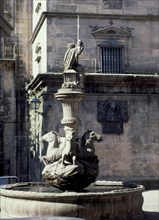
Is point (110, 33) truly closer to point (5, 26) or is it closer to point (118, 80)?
point (118, 80)

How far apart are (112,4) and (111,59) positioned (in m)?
2.50

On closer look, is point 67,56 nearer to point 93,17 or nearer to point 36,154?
point 93,17

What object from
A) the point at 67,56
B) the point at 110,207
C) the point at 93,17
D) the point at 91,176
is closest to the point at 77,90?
the point at 67,56

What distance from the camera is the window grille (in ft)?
72.5

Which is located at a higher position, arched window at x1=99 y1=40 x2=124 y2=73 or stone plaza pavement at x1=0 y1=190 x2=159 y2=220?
arched window at x1=99 y1=40 x2=124 y2=73

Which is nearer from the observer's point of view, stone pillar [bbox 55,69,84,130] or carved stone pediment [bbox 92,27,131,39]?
stone pillar [bbox 55,69,84,130]

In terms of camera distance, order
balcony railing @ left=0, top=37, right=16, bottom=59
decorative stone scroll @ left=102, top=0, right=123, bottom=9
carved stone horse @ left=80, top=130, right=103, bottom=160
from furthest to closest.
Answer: balcony railing @ left=0, top=37, right=16, bottom=59 → decorative stone scroll @ left=102, top=0, right=123, bottom=9 → carved stone horse @ left=80, top=130, right=103, bottom=160

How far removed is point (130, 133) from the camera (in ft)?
70.3

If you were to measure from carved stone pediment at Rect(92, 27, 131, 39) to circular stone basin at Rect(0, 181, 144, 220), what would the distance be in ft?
38.0

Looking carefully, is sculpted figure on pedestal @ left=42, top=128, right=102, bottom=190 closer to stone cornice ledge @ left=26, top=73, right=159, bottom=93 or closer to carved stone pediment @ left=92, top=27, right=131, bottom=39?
stone cornice ledge @ left=26, top=73, right=159, bottom=93

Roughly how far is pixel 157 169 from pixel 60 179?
10.6 meters

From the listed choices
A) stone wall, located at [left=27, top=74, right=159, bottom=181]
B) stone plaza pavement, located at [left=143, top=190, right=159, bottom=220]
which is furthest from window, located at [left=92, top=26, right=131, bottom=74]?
stone plaza pavement, located at [left=143, top=190, right=159, bottom=220]

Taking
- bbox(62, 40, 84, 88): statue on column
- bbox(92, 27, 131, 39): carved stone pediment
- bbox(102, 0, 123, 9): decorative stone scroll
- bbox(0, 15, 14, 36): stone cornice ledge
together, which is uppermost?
bbox(0, 15, 14, 36): stone cornice ledge

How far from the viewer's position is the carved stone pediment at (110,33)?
22.0 metres
